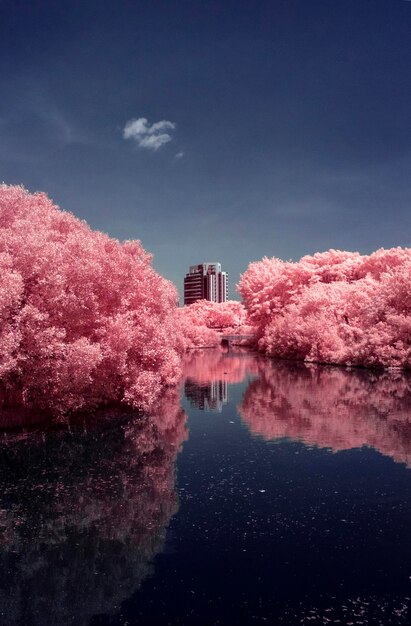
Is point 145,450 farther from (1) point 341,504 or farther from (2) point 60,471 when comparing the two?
(1) point 341,504

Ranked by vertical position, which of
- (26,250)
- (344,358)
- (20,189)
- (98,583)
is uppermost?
(20,189)

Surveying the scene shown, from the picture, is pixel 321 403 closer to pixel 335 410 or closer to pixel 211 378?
pixel 335 410

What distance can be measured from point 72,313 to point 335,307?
108ft

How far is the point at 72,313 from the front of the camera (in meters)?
19.5

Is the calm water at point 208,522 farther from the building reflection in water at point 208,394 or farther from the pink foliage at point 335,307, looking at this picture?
the pink foliage at point 335,307

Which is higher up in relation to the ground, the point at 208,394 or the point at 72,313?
the point at 72,313

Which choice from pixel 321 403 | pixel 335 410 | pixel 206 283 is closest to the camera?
pixel 335 410

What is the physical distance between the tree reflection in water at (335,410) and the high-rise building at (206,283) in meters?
143

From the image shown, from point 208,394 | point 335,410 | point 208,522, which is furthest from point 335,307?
point 208,522

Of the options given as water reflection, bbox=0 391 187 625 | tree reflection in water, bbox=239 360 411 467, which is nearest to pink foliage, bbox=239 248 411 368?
tree reflection in water, bbox=239 360 411 467

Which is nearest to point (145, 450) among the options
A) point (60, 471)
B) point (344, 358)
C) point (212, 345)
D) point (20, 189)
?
point (60, 471)

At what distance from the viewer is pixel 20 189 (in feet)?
77.4

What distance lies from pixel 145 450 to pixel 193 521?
5803 mm

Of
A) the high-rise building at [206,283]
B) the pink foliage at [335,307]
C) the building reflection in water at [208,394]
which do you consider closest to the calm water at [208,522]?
the building reflection in water at [208,394]
